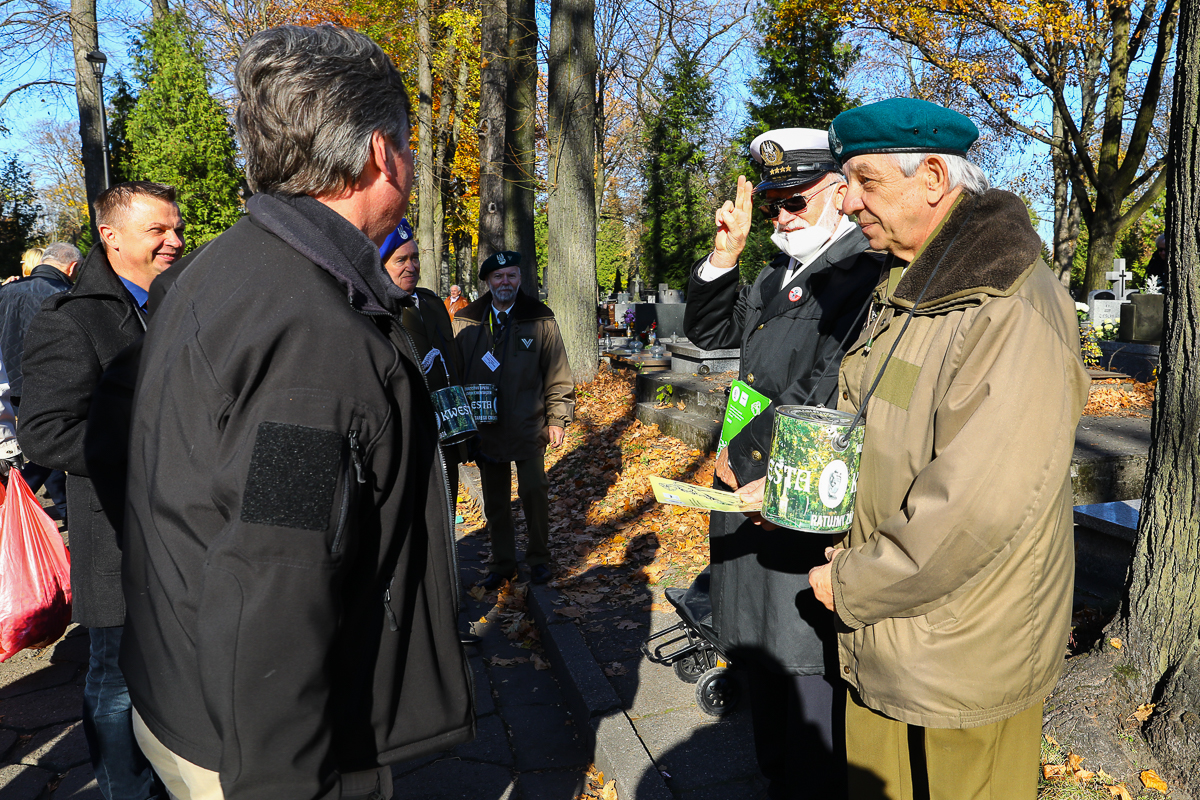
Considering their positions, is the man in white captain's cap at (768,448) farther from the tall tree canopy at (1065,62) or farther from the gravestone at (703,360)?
the tall tree canopy at (1065,62)

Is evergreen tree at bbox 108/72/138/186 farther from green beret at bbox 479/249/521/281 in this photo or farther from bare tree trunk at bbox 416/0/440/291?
green beret at bbox 479/249/521/281

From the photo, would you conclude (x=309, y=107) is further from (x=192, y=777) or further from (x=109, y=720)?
(x=109, y=720)

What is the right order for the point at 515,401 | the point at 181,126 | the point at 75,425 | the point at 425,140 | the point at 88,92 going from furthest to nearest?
the point at 181,126 < the point at 425,140 < the point at 88,92 < the point at 515,401 < the point at 75,425

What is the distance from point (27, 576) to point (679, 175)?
30.5 m

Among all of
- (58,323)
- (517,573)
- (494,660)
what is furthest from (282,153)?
(517,573)

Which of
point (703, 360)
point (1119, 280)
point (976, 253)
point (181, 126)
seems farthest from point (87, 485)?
point (181, 126)

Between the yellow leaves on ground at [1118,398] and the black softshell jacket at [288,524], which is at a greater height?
the black softshell jacket at [288,524]

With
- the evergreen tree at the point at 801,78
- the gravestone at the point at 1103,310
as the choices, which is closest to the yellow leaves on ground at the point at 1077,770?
the gravestone at the point at 1103,310

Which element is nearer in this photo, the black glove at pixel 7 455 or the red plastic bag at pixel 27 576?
the red plastic bag at pixel 27 576

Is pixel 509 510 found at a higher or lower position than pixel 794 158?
lower

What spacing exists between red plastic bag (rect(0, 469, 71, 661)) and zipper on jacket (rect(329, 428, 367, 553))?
9.73 ft

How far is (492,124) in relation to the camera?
34.8 feet

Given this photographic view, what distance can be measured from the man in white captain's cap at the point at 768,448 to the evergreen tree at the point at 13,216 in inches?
1112

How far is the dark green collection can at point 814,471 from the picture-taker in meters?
1.77
